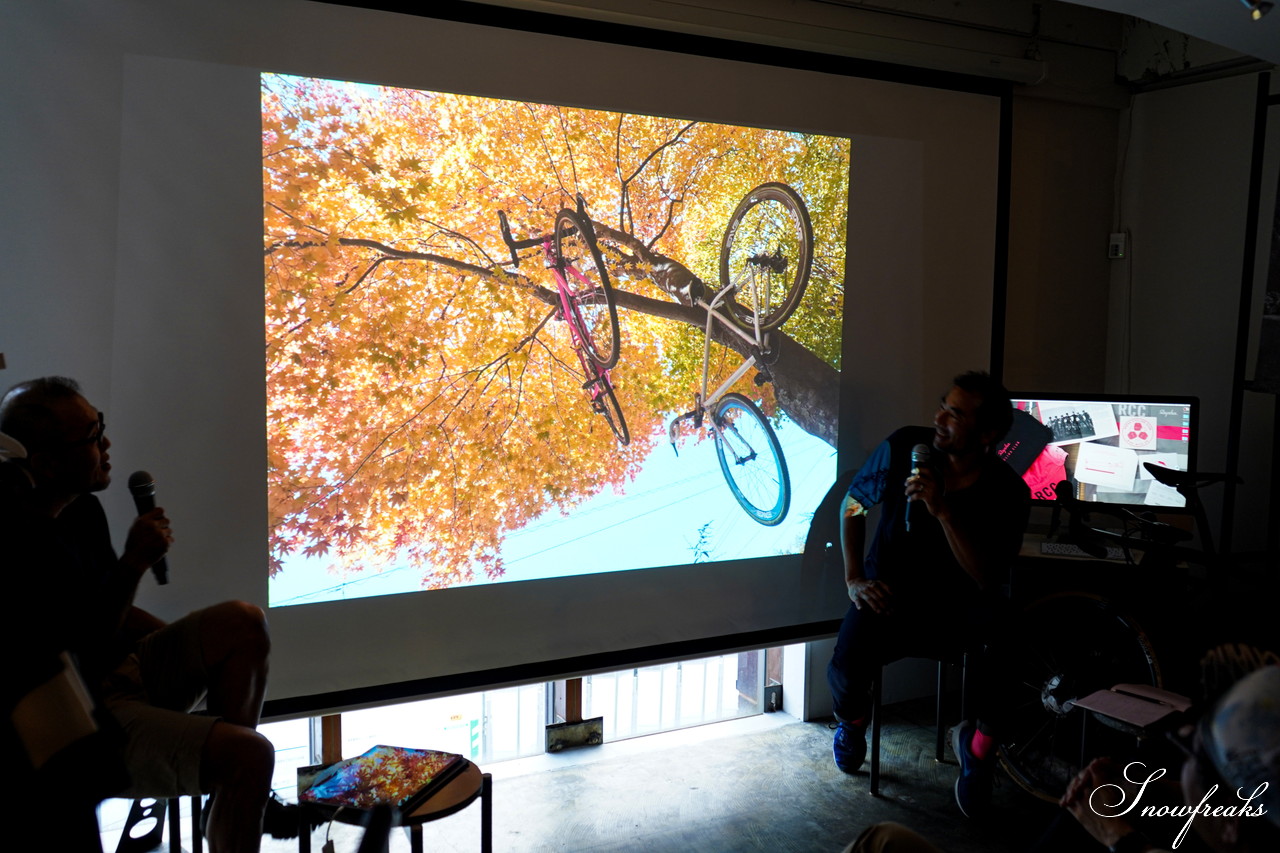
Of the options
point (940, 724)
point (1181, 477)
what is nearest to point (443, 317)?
point (940, 724)

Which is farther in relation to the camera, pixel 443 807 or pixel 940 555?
pixel 940 555

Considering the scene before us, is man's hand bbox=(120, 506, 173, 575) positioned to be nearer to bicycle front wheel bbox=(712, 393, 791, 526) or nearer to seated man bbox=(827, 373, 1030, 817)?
bicycle front wheel bbox=(712, 393, 791, 526)

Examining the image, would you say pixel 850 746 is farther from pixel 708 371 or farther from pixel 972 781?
pixel 708 371

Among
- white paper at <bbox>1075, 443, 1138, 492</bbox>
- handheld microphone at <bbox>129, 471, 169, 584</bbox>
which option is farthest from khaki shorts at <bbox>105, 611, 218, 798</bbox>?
white paper at <bbox>1075, 443, 1138, 492</bbox>

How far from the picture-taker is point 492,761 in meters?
3.13

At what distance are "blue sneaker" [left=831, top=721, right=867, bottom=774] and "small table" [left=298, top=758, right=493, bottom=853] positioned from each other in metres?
1.44

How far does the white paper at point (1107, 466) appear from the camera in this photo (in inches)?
134

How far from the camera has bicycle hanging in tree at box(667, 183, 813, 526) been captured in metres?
3.12

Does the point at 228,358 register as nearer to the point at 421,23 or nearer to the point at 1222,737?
the point at 421,23

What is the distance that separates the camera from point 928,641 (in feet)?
9.70

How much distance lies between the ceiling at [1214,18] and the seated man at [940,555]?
115cm

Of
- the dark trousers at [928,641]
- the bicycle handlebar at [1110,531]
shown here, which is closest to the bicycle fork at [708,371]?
the dark trousers at [928,641]

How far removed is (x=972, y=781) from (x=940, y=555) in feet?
2.38

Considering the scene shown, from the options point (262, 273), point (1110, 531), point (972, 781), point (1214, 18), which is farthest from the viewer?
point (1110, 531)
